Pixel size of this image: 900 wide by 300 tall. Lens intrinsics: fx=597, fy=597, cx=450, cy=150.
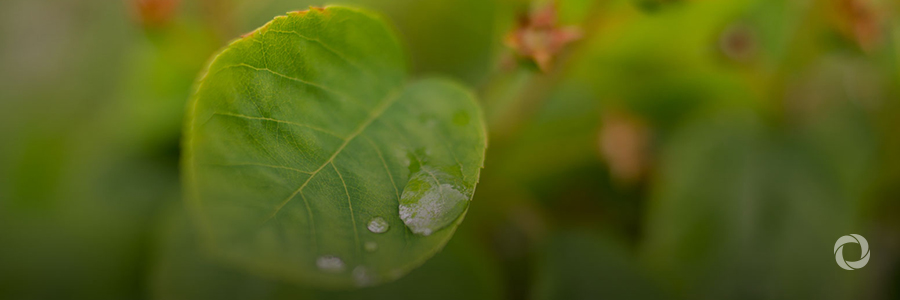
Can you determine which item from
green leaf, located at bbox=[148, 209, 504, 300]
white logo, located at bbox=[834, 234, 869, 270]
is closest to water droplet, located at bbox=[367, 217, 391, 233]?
green leaf, located at bbox=[148, 209, 504, 300]

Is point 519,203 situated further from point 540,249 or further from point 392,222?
point 392,222

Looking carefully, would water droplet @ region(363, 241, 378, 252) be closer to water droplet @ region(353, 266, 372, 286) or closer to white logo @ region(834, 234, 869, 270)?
water droplet @ region(353, 266, 372, 286)

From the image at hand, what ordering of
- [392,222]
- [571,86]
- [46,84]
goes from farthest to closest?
[46,84]
[571,86]
[392,222]

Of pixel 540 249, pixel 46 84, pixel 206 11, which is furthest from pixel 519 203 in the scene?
pixel 46 84

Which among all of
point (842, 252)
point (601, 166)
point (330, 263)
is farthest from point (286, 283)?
point (842, 252)

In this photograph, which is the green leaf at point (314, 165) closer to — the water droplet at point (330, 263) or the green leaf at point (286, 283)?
the water droplet at point (330, 263)
